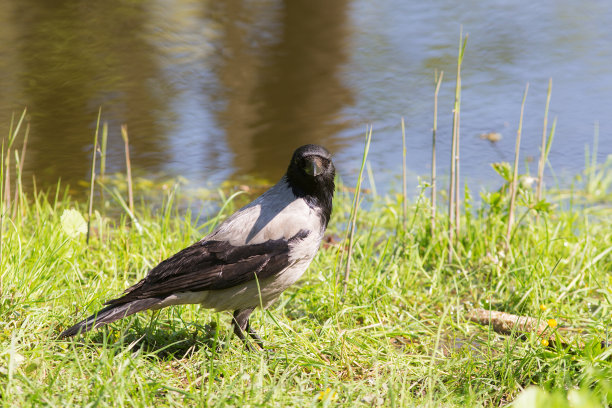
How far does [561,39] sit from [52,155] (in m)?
8.01

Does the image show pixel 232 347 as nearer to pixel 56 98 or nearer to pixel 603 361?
pixel 603 361

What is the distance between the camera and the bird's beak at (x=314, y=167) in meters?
3.56

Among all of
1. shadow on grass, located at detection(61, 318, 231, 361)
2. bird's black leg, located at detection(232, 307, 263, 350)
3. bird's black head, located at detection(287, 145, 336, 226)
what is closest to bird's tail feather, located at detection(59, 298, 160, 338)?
shadow on grass, located at detection(61, 318, 231, 361)

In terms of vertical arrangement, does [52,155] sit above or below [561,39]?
below

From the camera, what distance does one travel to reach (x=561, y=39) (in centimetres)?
1121

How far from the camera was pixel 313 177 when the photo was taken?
3674 mm

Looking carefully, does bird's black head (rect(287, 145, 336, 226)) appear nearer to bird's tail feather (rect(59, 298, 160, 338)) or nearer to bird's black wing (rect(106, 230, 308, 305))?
bird's black wing (rect(106, 230, 308, 305))

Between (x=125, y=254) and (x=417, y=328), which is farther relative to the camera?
(x=125, y=254)

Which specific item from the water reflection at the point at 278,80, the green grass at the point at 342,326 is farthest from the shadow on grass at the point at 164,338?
the water reflection at the point at 278,80

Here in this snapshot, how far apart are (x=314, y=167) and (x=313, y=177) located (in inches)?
4.5

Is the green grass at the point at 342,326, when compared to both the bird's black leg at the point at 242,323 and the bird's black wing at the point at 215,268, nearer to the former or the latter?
the bird's black leg at the point at 242,323

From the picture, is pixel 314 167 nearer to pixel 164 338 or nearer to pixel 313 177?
pixel 313 177

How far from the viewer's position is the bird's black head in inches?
144

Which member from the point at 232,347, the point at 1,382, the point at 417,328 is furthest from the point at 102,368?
the point at 417,328
